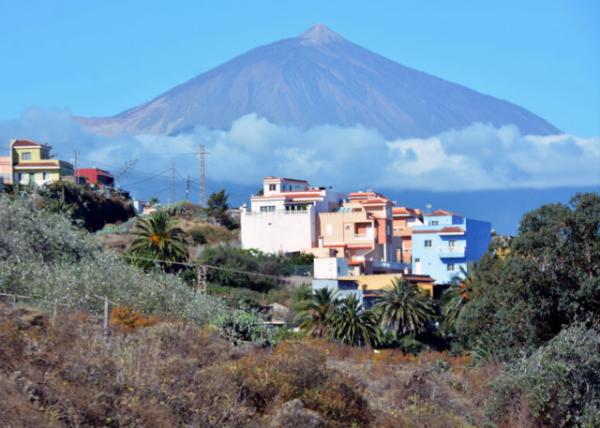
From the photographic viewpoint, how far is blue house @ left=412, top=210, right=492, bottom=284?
278 ft

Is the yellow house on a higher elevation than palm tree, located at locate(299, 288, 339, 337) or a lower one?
higher

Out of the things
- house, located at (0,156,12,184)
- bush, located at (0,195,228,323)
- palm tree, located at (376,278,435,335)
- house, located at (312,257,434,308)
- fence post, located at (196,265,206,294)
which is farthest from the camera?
house, located at (0,156,12,184)

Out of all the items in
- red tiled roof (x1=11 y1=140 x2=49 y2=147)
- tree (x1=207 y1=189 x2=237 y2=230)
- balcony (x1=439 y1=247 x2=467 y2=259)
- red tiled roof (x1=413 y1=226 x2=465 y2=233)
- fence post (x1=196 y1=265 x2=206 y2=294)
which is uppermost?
red tiled roof (x1=11 y1=140 x2=49 y2=147)

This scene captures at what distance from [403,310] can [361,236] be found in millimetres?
25686

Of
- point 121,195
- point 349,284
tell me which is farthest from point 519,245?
point 121,195

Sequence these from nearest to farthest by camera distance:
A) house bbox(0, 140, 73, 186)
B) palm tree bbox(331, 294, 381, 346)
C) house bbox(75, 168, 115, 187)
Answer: palm tree bbox(331, 294, 381, 346), house bbox(0, 140, 73, 186), house bbox(75, 168, 115, 187)

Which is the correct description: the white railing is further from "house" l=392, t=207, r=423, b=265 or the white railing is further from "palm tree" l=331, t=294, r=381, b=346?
"palm tree" l=331, t=294, r=381, b=346

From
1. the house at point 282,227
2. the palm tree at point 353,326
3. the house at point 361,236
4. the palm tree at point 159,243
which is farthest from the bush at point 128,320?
the house at point 282,227

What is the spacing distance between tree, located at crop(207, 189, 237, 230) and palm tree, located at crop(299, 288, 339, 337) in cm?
3892

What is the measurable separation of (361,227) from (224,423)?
228ft

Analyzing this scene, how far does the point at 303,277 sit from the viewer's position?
7481 cm

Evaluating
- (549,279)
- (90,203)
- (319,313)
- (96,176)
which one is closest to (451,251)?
(90,203)

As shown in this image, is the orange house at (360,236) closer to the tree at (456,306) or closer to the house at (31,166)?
the tree at (456,306)

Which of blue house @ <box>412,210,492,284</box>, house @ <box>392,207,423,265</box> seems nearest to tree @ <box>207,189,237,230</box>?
house @ <box>392,207,423,265</box>
